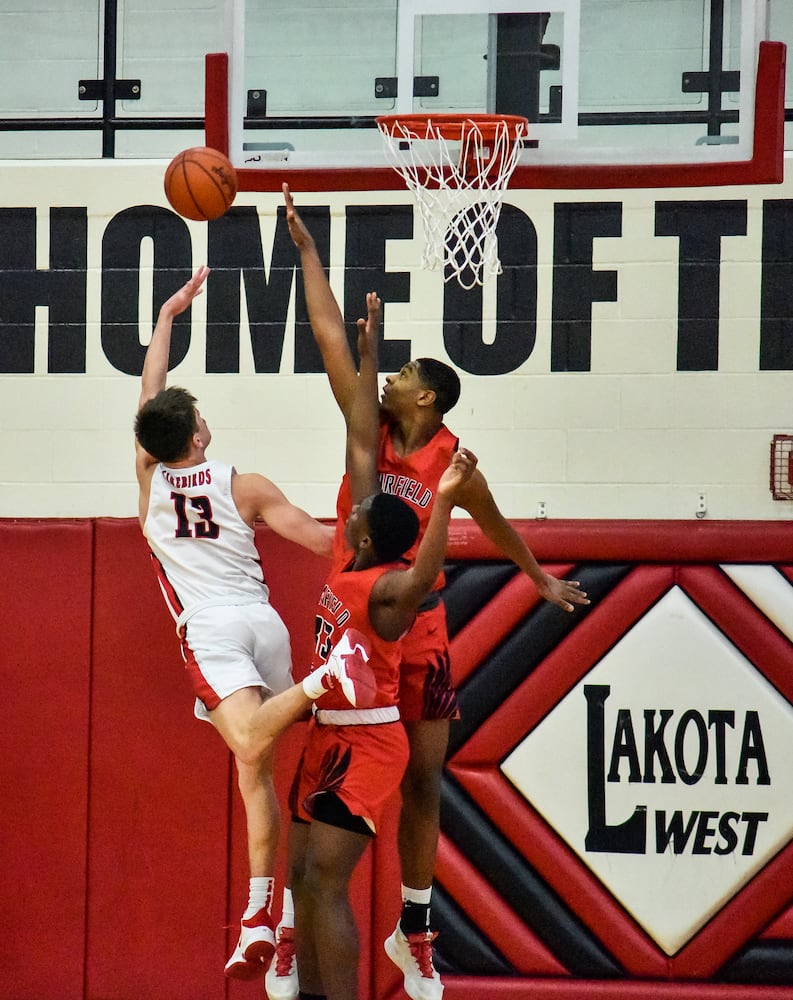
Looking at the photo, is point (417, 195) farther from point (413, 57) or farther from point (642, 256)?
point (642, 256)

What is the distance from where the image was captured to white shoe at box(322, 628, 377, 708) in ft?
14.0

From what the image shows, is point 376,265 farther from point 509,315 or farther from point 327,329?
point 327,329

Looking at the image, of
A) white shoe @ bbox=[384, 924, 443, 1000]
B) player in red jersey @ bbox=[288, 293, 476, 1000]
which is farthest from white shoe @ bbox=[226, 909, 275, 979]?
white shoe @ bbox=[384, 924, 443, 1000]

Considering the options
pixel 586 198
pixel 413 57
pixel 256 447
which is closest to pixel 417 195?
pixel 413 57

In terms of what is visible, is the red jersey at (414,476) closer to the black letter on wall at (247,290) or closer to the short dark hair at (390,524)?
the short dark hair at (390,524)

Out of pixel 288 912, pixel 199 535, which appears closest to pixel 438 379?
pixel 199 535

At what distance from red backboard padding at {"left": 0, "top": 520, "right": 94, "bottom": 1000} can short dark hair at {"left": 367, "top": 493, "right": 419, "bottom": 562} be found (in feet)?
6.24

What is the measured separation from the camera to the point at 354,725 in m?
4.52

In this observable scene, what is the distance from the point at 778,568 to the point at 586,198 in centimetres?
178

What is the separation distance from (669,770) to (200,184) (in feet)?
Result: 10.1

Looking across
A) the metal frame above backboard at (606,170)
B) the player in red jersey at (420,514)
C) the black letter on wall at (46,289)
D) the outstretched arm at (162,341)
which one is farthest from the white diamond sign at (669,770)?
the black letter on wall at (46,289)

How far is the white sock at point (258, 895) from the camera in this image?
4895 millimetres

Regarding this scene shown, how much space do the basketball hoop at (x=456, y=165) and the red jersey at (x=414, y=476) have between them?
0.70 meters

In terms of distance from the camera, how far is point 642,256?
19.1 ft
